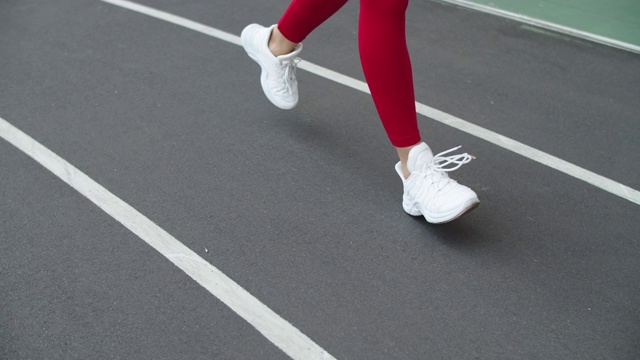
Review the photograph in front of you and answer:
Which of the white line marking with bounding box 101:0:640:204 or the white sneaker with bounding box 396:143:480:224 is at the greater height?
the white sneaker with bounding box 396:143:480:224

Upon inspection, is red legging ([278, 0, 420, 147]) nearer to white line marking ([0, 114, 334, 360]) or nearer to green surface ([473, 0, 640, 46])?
white line marking ([0, 114, 334, 360])

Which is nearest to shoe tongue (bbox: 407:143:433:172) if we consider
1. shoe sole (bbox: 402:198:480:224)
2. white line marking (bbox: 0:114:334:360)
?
shoe sole (bbox: 402:198:480:224)

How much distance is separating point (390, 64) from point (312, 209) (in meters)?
0.66

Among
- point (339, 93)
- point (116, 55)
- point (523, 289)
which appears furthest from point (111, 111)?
point (523, 289)

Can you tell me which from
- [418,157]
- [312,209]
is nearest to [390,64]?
[418,157]

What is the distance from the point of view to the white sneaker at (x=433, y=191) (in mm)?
2131

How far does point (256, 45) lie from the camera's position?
110 inches

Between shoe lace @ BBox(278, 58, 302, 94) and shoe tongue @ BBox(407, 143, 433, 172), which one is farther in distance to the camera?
shoe lace @ BBox(278, 58, 302, 94)

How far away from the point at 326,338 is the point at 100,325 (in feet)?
2.33

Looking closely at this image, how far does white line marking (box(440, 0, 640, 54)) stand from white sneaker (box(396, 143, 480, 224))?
2462mm

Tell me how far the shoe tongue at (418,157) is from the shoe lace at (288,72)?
797 millimetres

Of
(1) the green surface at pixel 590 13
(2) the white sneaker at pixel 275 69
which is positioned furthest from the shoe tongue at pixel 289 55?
(1) the green surface at pixel 590 13

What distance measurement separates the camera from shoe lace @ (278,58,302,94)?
2.74 meters

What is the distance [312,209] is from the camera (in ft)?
7.89
